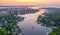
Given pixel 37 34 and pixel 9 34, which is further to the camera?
pixel 37 34

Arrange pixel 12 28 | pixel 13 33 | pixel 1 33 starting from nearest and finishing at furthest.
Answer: pixel 1 33
pixel 13 33
pixel 12 28

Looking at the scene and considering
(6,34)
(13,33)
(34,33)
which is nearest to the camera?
(6,34)

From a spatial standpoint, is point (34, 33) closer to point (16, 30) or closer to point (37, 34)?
point (37, 34)

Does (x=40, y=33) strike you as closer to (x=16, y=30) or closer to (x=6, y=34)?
(x=16, y=30)

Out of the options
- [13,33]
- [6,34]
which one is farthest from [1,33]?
[13,33]

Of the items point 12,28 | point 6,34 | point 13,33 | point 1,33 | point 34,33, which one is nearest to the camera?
point 1,33

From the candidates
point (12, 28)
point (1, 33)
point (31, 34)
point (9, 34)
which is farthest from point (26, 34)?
point (1, 33)

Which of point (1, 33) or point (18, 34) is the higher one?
point (1, 33)

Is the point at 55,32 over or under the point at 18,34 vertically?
over

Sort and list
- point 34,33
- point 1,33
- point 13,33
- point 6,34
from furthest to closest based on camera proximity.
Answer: point 34,33 < point 13,33 < point 6,34 < point 1,33
